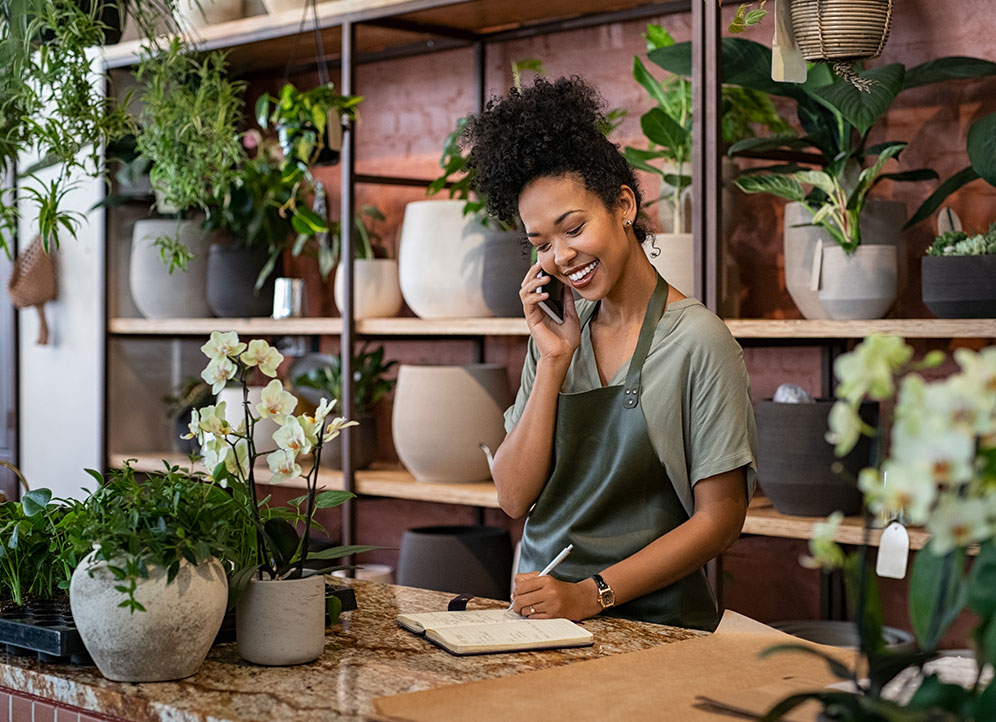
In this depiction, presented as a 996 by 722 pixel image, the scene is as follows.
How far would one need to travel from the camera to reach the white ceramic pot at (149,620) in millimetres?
1355

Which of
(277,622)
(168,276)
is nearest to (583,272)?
(277,622)

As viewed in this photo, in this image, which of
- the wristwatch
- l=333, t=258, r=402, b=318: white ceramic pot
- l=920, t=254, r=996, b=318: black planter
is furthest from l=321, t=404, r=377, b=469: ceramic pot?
the wristwatch

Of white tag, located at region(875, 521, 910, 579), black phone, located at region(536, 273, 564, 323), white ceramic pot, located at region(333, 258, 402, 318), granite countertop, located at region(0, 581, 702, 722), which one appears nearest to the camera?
granite countertop, located at region(0, 581, 702, 722)

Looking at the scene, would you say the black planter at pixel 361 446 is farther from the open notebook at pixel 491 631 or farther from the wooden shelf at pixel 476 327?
the open notebook at pixel 491 631

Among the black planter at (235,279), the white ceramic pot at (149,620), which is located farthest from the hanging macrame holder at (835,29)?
the black planter at (235,279)

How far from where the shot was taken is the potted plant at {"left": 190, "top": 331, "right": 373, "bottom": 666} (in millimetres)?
1469

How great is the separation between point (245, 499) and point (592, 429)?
29.5 inches

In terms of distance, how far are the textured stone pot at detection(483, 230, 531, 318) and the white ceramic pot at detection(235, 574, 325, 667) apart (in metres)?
1.83

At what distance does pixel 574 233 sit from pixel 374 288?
159 centimetres

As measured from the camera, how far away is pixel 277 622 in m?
1.46

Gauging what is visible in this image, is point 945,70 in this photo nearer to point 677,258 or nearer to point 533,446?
point 677,258

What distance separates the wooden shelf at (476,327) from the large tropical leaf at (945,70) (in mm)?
526

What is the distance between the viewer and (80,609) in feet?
4.51

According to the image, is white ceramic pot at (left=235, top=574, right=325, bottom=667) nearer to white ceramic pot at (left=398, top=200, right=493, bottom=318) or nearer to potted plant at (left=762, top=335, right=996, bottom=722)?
potted plant at (left=762, top=335, right=996, bottom=722)
